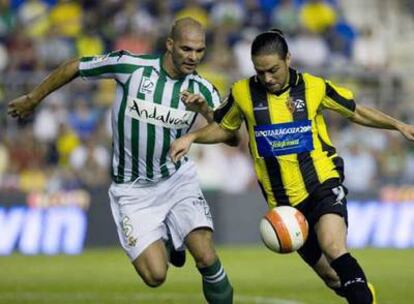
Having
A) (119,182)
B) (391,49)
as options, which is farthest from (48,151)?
(119,182)

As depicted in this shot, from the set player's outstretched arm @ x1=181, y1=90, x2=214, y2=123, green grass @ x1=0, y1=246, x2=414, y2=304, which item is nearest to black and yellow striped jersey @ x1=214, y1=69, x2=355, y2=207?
player's outstretched arm @ x1=181, y1=90, x2=214, y2=123

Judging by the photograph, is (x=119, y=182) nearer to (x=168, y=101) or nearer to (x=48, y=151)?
(x=168, y=101)

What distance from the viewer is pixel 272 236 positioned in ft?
32.4

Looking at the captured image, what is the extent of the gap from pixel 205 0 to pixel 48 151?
4.78 meters

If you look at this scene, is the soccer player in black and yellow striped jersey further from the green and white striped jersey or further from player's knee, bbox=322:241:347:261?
the green and white striped jersey

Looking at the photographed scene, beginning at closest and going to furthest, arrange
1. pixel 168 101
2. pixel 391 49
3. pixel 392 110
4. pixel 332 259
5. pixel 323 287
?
pixel 332 259, pixel 168 101, pixel 323 287, pixel 392 110, pixel 391 49

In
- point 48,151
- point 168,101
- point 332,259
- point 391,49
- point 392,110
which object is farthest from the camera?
point 391,49

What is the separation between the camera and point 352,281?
9.56 metres

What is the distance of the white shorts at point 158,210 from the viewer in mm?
10898

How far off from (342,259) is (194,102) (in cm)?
162

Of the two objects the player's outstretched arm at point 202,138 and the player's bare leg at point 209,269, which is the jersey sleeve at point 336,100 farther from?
the player's bare leg at point 209,269

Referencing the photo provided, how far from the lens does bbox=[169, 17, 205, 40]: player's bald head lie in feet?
34.3

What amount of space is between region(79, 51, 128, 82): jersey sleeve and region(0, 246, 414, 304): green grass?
3042 mm

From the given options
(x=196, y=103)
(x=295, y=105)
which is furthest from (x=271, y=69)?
(x=196, y=103)
